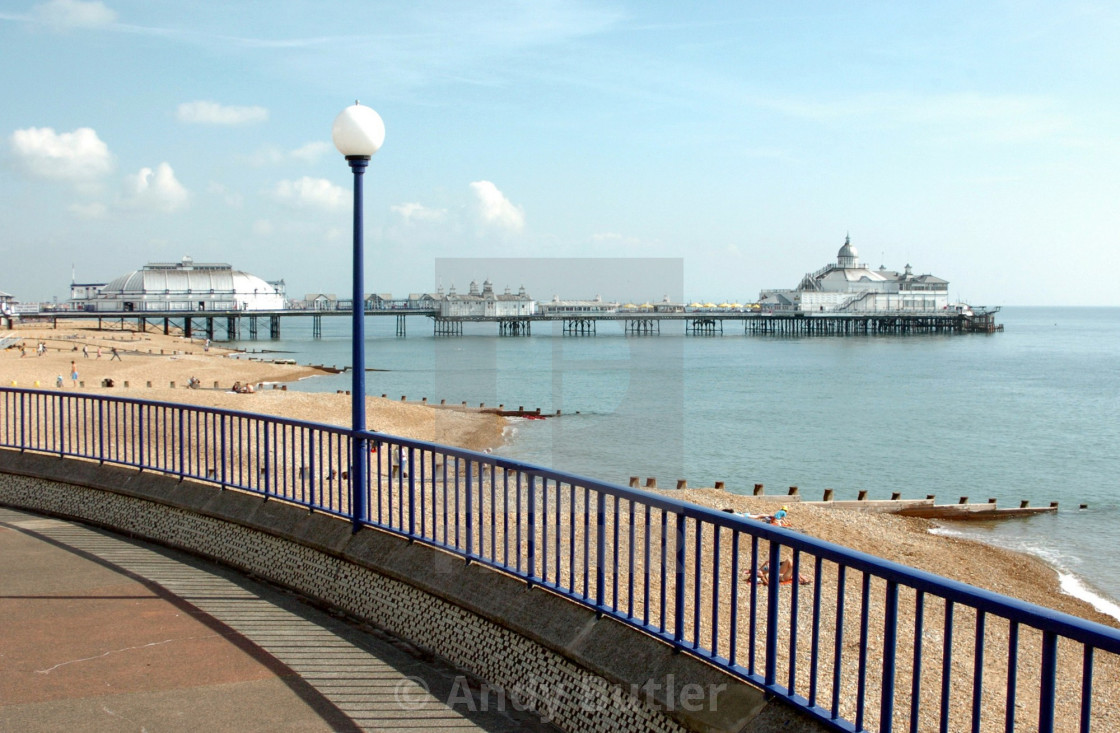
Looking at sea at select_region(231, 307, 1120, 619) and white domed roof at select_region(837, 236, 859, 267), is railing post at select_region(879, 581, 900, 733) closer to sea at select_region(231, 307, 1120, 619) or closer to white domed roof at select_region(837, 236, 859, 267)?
sea at select_region(231, 307, 1120, 619)

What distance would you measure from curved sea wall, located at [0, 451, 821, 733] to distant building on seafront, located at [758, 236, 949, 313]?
178744mm

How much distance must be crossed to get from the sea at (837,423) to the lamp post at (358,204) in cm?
1607

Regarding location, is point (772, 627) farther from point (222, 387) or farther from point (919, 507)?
point (222, 387)

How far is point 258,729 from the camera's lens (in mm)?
4395

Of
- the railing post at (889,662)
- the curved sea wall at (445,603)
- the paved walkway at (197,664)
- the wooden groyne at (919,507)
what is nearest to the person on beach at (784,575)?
the curved sea wall at (445,603)

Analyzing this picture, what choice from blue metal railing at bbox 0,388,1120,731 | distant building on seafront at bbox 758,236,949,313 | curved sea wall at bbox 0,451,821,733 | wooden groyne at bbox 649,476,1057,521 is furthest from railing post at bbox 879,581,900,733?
distant building on seafront at bbox 758,236,949,313

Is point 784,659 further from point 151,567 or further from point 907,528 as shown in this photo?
point 907,528

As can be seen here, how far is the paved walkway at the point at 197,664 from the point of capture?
4.54 metres

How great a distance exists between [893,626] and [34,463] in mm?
8775

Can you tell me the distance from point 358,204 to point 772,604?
4485mm

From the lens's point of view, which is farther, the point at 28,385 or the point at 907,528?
the point at 28,385

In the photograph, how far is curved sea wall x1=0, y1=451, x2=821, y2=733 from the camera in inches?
169

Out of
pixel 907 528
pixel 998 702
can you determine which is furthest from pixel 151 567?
pixel 907 528

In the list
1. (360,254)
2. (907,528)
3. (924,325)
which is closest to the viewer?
(360,254)
